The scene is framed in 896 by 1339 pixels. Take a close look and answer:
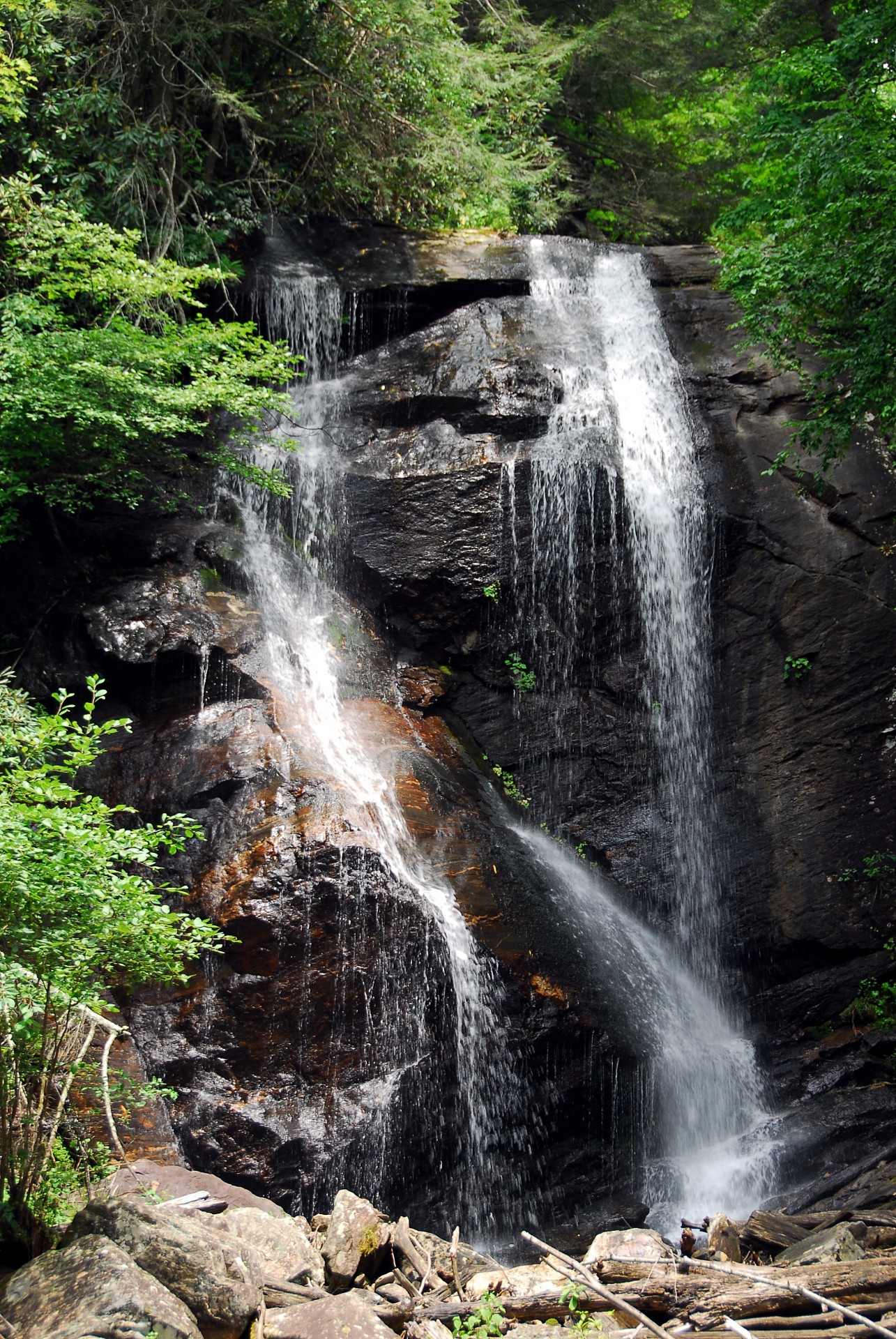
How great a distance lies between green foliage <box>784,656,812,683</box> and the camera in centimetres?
1016

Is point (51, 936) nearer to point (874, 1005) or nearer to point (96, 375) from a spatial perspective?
point (96, 375)

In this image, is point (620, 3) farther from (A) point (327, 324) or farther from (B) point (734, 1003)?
(B) point (734, 1003)

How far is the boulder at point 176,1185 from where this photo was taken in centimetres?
543

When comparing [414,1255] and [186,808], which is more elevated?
[186,808]

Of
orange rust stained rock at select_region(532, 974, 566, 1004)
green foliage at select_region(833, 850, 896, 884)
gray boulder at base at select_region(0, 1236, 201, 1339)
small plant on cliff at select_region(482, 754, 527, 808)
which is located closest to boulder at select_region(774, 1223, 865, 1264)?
orange rust stained rock at select_region(532, 974, 566, 1004)

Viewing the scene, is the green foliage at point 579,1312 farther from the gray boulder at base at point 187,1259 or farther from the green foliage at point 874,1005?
the green foliage at point 874,1005

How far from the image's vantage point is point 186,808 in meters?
7.59

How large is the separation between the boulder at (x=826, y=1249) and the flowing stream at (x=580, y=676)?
177 cm

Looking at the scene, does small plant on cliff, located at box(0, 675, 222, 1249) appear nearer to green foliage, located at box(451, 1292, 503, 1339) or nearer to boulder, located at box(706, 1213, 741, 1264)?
green foliage, located at box(451, 1292, 503, 1339)

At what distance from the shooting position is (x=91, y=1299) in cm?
371

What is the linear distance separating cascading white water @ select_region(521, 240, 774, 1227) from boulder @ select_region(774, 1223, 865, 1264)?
208 cm

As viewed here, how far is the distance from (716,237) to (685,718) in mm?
8098

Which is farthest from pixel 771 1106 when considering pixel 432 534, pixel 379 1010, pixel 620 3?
pixel 620 3

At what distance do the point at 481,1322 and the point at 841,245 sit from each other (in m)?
8.42
